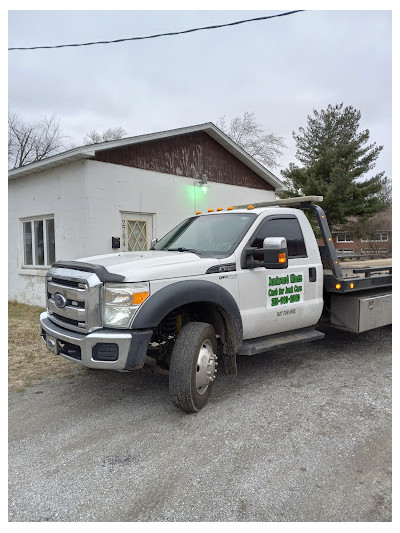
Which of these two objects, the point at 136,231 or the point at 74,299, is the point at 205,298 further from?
the point at 136,231

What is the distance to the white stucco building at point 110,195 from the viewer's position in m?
8.69

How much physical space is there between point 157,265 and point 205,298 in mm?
568

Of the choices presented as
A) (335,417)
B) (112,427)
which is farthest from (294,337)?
(112,427)

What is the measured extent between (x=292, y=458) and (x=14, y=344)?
16.9 ft

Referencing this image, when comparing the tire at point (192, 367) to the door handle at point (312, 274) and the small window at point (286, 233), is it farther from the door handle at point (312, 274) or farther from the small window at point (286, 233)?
the door handle at point (312, 274)

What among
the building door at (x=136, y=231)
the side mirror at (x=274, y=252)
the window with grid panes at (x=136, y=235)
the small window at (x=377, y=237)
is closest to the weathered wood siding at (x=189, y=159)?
the building door at (x=136, y=231)

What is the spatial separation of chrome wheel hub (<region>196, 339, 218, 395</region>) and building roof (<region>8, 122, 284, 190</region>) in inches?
232

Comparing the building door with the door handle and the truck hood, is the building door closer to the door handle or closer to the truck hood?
the truck hood

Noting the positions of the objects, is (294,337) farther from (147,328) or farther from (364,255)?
(364,255)

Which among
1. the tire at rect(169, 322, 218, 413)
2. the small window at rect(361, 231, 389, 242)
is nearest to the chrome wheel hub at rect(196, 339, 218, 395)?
the tire at rect(169, 322, 218, 413)

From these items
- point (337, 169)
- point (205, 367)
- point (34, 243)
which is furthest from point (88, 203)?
point (337, 169)

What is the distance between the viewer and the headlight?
11.1ft

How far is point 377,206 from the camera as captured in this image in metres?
22.8

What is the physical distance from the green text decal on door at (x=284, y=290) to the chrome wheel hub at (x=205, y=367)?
0.96 meters
